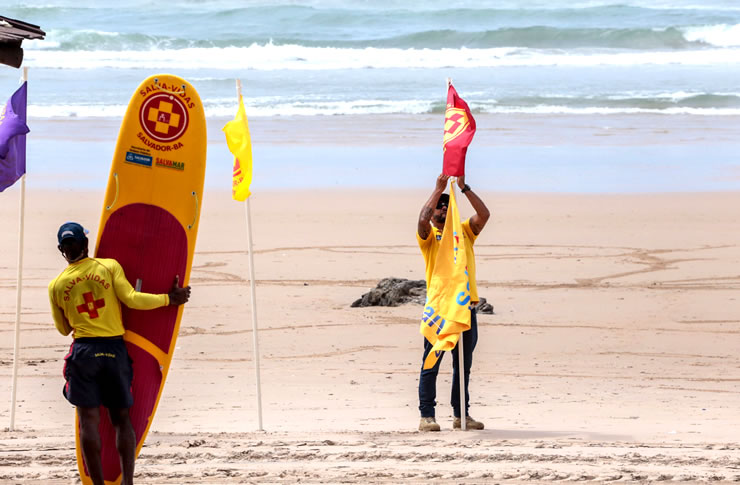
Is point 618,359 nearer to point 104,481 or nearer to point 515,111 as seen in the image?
point 104,481

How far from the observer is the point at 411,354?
831 centimetres

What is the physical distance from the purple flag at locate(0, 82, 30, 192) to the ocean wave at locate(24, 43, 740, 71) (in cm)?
3066

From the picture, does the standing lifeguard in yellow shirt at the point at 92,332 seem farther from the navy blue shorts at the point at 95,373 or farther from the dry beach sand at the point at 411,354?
the dry beach sand at the point at 411,354

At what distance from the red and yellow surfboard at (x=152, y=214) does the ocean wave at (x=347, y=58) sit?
104 feet

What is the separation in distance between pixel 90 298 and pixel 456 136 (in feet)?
8.35

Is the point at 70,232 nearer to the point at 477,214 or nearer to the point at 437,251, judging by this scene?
the point at 437,251

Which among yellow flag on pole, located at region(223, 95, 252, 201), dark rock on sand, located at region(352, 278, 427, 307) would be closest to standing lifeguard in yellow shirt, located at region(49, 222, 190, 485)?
yellow flag on pole, located at region(223, 95, 252, 201)

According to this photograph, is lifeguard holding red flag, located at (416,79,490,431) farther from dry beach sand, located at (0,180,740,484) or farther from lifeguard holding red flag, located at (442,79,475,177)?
dry beach sand, located at (0,180,740,484)

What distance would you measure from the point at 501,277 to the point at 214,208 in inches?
198

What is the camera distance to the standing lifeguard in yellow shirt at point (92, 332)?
192 inches

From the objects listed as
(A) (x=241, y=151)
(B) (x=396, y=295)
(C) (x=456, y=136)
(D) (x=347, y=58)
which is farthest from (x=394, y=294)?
(D) (x=347, y=58)

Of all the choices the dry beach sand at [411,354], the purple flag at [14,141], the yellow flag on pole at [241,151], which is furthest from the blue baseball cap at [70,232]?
the purple flag at [14,141]

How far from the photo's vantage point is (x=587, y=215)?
553 inches

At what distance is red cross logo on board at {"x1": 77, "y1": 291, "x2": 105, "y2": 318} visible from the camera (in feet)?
16.1
